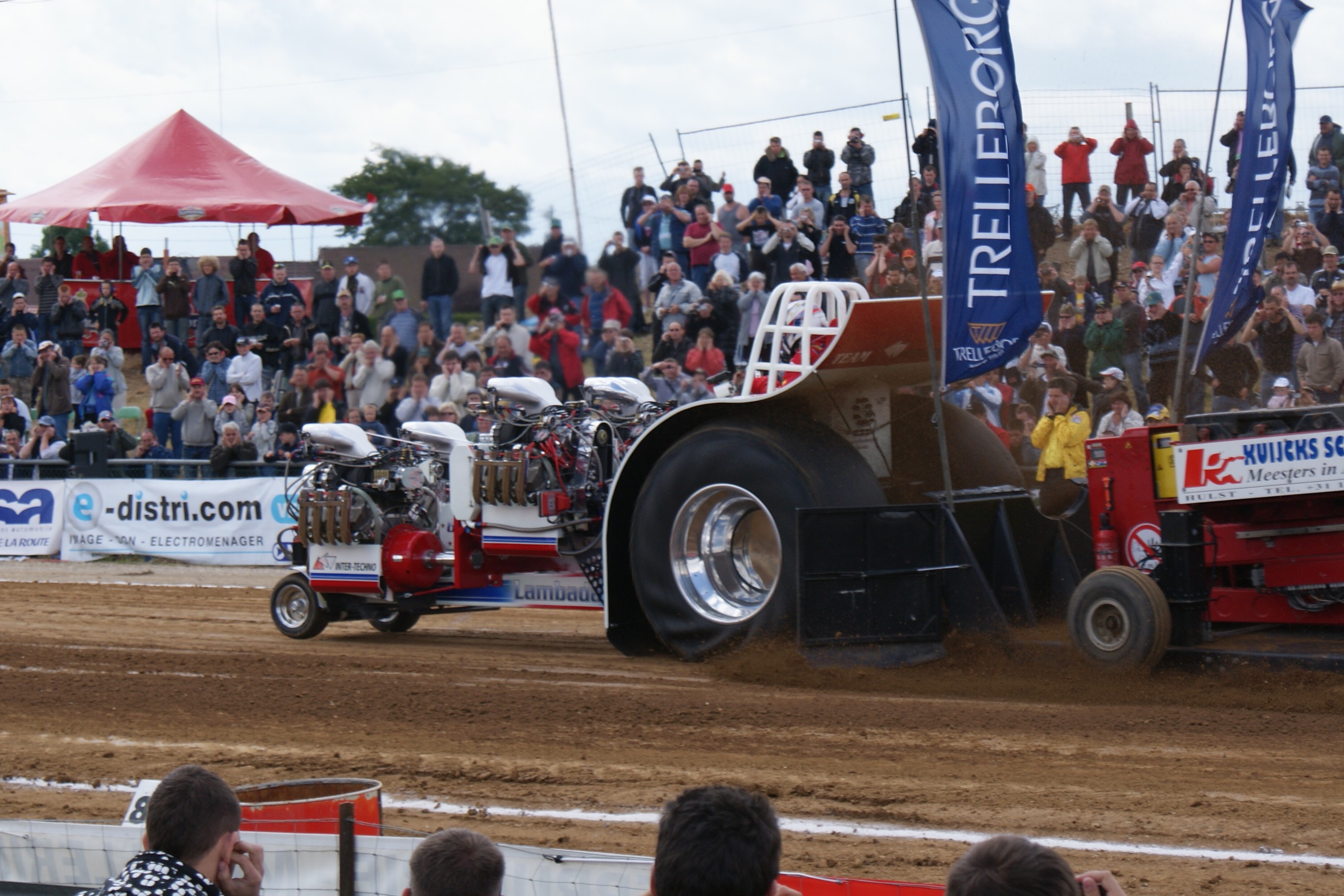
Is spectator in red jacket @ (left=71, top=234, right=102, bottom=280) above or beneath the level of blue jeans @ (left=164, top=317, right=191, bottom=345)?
above

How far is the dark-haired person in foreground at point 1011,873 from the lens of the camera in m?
2.29

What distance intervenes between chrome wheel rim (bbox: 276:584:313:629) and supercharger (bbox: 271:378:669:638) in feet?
0.03

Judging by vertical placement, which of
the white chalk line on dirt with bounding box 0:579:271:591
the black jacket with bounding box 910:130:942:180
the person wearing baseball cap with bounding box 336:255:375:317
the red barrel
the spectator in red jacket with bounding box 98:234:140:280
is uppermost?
the spectator in red jacket with bounding box 98:234:140:280

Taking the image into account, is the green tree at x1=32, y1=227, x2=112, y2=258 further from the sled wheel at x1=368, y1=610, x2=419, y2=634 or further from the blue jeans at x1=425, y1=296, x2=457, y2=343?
the sled wheel at x1=368, y1=610, x2=419, y2=634

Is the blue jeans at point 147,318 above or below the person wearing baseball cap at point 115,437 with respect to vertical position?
above

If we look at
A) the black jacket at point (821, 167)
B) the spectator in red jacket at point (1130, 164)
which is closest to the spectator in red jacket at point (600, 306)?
the black jacket at point (821, 167)

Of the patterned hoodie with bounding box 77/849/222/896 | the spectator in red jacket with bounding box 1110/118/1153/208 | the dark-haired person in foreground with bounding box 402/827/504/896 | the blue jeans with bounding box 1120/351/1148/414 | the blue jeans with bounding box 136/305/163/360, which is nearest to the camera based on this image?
the dark-haired person in foreground with bounding box 402/827/504/896

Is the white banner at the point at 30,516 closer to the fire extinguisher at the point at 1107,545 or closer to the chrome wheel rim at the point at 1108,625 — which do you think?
the fire extinguisher at the point at 1107,545

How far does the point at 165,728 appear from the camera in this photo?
286 inches

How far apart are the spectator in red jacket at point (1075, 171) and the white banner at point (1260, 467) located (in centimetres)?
915

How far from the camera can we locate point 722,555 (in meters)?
8.73

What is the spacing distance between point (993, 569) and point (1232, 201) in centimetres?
286

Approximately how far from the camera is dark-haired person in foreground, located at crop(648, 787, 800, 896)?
Result: 2.53m

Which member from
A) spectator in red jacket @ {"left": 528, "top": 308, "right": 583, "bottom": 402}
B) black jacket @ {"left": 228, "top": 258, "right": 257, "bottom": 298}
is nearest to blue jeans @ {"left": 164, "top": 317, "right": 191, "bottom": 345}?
black jacket @ {"left": 228, "top": 258, "right": 257, "bottom": 298}
